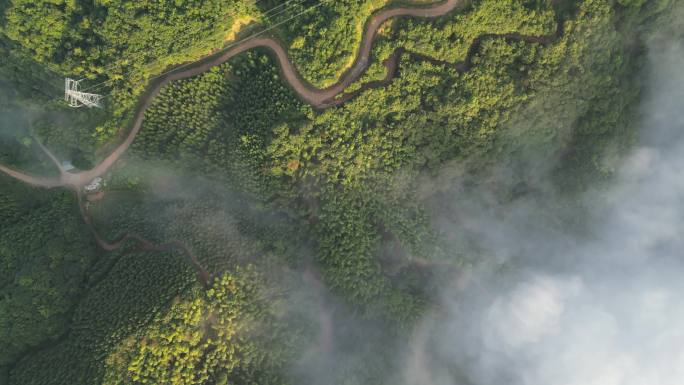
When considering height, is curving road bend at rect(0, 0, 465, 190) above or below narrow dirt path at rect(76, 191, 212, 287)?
above

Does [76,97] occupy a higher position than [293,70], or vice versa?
[293,70]

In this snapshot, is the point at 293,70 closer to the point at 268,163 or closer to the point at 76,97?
the point at 268,163

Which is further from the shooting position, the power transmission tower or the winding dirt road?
the power transmission tower

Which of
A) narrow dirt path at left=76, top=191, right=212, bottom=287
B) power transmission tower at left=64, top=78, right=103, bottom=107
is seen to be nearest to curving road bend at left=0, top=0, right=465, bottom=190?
power transmission tower at left=64, top=78, right=103, bottom=107

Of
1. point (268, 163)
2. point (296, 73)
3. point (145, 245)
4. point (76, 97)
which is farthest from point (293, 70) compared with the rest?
point (145, 245)

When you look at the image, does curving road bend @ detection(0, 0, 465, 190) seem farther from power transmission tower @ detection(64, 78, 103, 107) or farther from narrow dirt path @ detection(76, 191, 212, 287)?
narrow dirt path @ detection(76, 191, 212, 287)

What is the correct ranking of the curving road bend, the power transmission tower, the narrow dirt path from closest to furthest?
the curving road bend < the power transmission tower < the narrow dirt path

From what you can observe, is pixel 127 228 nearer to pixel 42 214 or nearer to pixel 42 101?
pixel 42 214
